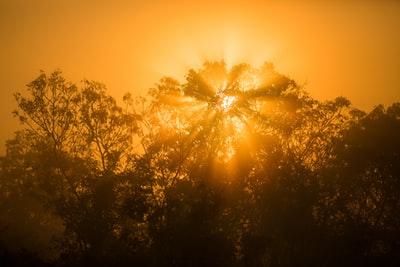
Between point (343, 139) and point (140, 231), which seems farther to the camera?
point (343, 139)

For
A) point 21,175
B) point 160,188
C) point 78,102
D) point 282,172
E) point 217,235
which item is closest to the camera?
point 217,235

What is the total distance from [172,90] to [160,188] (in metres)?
8.32

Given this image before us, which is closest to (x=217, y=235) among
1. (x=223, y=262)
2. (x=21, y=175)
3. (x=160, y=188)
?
(x=223, y=262)

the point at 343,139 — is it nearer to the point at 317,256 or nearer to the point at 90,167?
the point at 317,256

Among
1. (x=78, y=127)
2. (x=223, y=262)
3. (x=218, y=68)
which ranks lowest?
(x=223, y=262)

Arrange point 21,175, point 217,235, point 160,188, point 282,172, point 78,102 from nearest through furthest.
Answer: point 217,235 → point 160,188 → point 282,172 → point 78,102 → point 21,175

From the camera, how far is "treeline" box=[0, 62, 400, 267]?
31.4 m

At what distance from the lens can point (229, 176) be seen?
33.1 metres

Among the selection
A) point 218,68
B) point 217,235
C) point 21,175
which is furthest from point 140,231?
point 21,175

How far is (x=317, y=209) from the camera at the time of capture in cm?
3572

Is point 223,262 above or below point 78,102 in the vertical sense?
below

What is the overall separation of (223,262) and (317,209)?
1059cm

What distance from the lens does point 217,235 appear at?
96.8ft

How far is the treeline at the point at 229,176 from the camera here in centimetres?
3142
